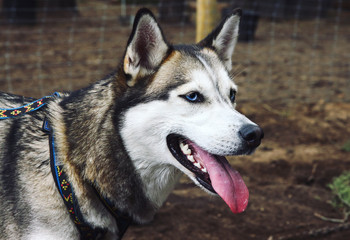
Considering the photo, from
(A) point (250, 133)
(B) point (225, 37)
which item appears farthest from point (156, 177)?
(B) point (225, 37)

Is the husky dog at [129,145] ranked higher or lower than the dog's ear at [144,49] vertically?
lower

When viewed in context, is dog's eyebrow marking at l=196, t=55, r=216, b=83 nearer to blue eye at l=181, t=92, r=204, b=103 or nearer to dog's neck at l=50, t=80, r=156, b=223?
blue eye at l=181, t=92, r=204, b=103

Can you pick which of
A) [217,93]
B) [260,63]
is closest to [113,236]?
[217,93]

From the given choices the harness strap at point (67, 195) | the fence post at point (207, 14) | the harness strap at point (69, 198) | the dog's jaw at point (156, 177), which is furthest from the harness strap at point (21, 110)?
the fence post at point (207, 14)

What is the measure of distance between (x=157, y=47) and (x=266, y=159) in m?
2.64

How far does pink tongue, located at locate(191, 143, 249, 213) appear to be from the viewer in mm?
2308

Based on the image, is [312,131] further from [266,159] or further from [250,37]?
[250,37]

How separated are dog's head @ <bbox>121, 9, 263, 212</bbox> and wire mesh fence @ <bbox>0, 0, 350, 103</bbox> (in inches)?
134

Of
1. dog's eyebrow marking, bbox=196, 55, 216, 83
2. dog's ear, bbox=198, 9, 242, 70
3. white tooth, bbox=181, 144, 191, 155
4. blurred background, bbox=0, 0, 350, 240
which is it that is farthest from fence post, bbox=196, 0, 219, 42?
white tooth, bbox=181, 144, 191, 155

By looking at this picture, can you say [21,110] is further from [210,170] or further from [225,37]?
[225,37]

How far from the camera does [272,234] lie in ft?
11.6

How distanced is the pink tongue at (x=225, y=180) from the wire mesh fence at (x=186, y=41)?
11.9 feet

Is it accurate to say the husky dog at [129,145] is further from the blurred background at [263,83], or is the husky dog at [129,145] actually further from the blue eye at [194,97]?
the blurred background at [263,83]

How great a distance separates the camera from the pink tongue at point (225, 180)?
2.31m
